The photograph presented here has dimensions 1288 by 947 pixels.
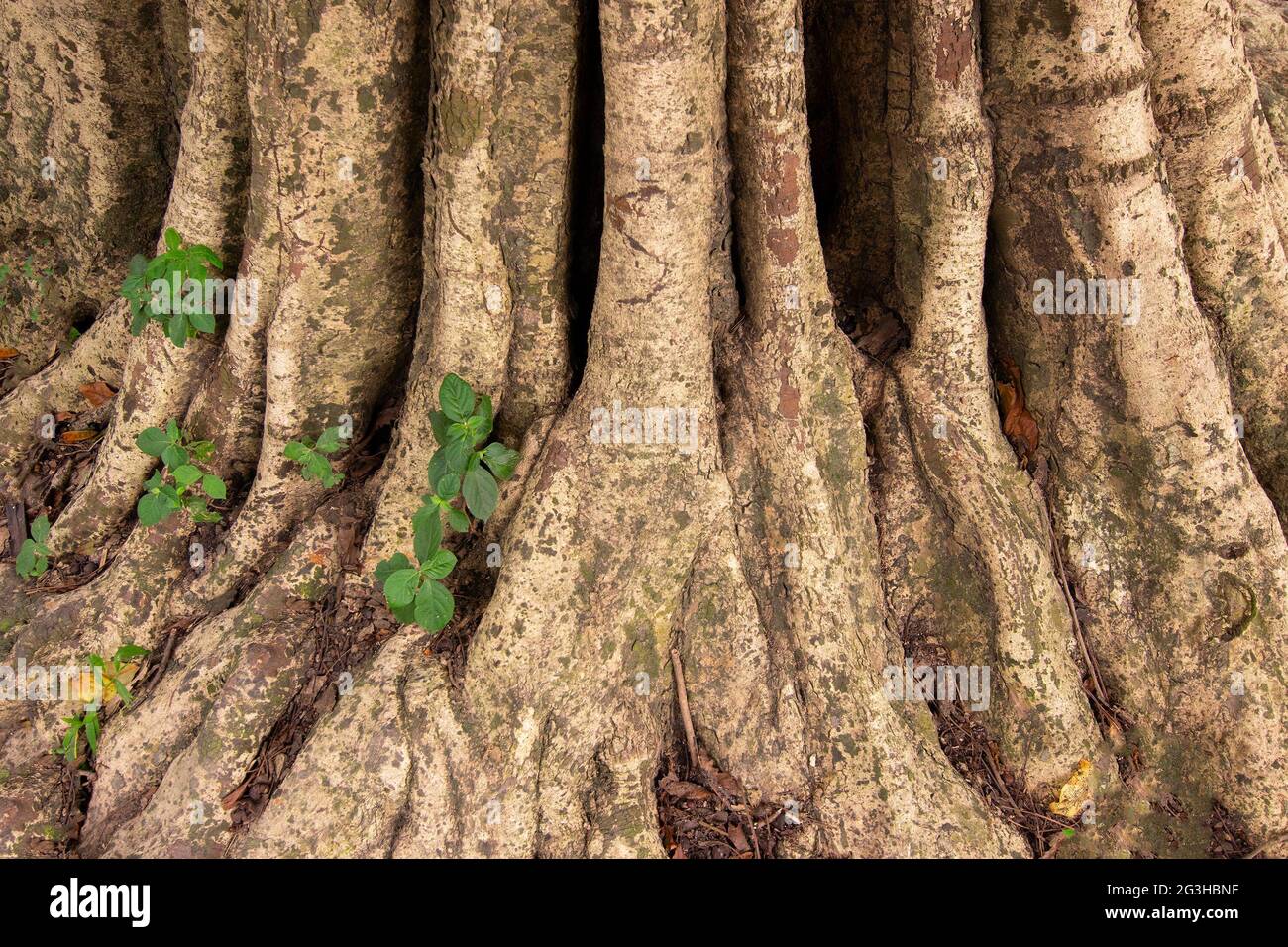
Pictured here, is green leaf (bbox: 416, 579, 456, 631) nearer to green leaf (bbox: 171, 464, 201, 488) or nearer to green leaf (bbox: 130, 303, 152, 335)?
green leaf (bbox: 171, 464, 201, 488)

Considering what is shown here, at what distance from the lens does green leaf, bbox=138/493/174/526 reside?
144 inches

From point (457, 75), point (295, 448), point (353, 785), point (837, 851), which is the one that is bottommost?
point (837, 851)

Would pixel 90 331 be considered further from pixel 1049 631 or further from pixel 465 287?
pixel 1049 631

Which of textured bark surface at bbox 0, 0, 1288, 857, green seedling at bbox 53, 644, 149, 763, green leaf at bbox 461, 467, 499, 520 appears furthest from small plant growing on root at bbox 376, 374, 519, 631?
green seedling at bbox 53, 644, 149, 763

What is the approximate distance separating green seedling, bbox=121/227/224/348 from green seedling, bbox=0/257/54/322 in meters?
1.39

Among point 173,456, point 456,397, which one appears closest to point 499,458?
point 456,397

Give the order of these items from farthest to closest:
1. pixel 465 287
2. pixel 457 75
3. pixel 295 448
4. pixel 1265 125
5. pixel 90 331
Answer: pixel 90 331 < pixel 1265 125 < pixel 295 448 < pixel 465 287 < pixel 457 75

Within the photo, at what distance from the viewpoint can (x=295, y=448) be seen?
3.59 metres

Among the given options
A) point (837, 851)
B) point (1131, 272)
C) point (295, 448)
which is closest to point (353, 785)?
point (295, 448)

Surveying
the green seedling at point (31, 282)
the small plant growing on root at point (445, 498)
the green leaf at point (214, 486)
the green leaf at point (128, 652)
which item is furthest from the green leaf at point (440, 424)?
the green seedling at point (31, 282)

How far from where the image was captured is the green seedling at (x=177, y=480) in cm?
368

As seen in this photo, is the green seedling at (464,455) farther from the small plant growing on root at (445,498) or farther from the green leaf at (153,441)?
the green leaf at (153,441)

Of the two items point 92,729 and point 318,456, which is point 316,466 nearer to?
point 318,456

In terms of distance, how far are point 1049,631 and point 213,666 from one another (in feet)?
8.66
